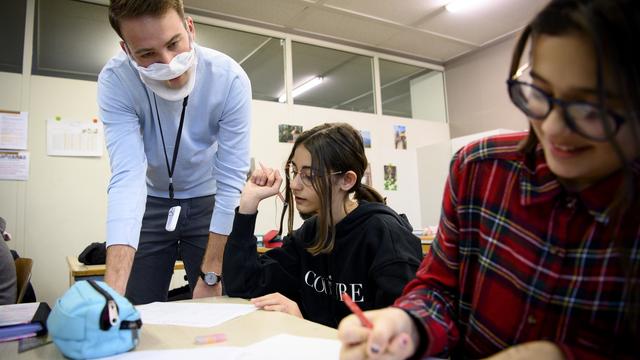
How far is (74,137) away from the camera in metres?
2.95

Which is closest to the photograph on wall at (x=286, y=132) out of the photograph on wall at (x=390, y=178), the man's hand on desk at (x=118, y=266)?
the photograph on wall at (x=390, y=178)

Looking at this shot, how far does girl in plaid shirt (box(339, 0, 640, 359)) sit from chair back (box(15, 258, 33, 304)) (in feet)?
5.43

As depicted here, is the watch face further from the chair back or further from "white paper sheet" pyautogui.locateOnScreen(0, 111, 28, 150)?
"white paper sheet" pyautogui.locateOnScreen(0, 111, 28, 150)

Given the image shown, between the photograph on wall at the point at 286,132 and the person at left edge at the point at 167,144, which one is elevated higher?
the photograph on wall at the point at 286,132

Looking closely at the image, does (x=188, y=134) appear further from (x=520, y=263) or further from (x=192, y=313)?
(x=520, y=263)

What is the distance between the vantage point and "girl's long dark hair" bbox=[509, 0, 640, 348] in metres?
0.42

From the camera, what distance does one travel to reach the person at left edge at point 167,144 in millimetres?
1139

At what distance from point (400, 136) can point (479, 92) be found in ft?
3.18

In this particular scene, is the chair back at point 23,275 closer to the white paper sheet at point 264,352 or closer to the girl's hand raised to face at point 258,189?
the girl's hand raised to face at point 258,189

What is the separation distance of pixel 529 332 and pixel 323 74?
397 centimetres

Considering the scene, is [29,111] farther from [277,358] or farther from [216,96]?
[277,358]

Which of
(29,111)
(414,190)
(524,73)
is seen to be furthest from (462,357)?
(414,190)

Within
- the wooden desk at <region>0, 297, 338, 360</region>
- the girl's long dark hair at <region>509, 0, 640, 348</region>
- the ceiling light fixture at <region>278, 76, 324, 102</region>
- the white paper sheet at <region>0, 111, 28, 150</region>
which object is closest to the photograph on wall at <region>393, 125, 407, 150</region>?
the ceiling light fixture at <region>278, 76, 324, 102</region>

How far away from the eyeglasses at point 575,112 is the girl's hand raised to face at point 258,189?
88cm
